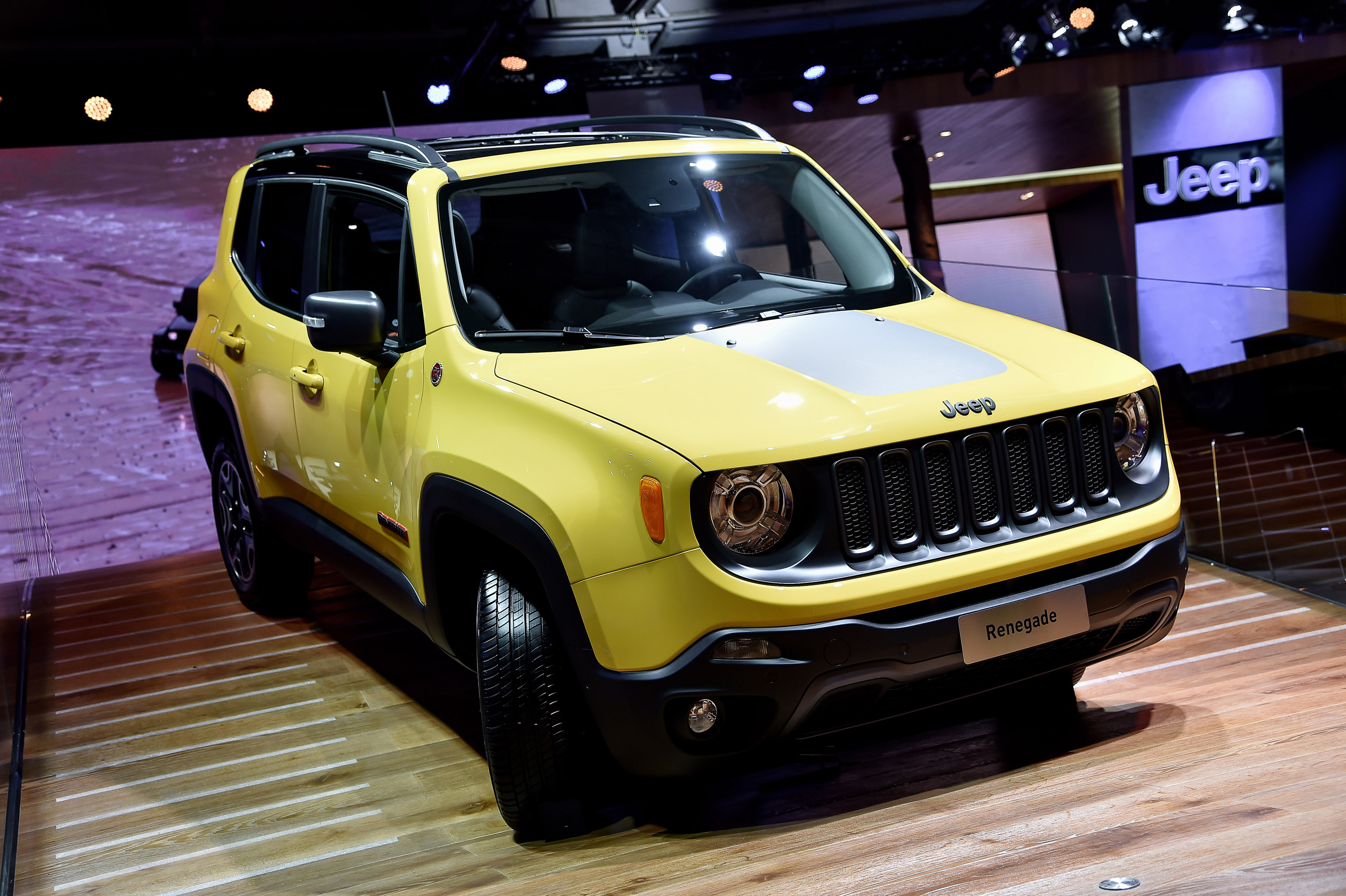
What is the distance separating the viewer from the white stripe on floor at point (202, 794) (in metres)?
3.41

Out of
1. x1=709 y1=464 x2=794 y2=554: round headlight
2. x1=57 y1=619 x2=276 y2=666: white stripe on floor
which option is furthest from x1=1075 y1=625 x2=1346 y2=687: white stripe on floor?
x1=57 y1=619 x2=276 y2=666: white stripe on floor

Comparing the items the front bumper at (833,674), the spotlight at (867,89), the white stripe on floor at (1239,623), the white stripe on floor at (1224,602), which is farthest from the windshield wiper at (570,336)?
the spotlight at (867,89)

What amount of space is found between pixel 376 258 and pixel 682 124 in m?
1.23

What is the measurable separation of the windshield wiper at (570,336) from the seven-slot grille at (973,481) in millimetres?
780

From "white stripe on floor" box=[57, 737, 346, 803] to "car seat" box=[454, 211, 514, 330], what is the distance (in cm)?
156

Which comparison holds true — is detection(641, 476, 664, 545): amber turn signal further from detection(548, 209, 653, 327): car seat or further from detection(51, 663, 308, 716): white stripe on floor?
detection(51, 663, 308, 716): white stripe on floor

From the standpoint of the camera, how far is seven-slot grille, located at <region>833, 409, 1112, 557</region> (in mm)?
2559

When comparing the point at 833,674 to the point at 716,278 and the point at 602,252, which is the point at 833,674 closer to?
the point at 716,278

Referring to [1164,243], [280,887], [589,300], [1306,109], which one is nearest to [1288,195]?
[1306,109]

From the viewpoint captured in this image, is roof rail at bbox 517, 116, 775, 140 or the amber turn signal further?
roof rail at bbox 517, 116, 775, 140

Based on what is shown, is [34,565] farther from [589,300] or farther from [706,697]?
[706,697]

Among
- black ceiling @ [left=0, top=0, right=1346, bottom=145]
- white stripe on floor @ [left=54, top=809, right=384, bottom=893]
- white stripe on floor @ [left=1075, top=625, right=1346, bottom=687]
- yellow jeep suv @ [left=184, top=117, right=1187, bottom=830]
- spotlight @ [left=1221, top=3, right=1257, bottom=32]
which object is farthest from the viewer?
spotlight @ [left=1221, top=3, right=1257, bottom=32]

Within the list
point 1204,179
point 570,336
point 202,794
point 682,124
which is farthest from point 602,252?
point 1204,179

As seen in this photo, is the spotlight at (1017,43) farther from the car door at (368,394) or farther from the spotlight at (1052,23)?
the car door at (368,394)
